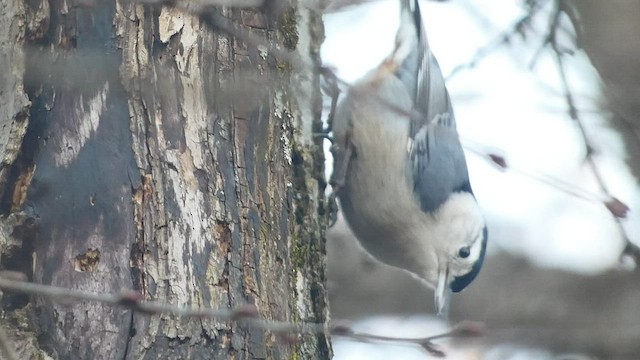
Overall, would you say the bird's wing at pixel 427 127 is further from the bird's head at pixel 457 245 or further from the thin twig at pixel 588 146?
the thin twig at pixel 588 146

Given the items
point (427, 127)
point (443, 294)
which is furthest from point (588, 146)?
point (443, 294)

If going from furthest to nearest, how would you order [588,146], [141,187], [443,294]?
[443,294] < [588,146] < [141,187]

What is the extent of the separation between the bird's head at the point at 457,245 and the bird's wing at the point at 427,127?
6cm

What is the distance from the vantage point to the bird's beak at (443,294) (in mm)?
3488

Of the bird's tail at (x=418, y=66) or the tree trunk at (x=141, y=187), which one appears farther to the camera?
the bird's tail at (x=418, y=66)

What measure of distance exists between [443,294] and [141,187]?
1.84 m

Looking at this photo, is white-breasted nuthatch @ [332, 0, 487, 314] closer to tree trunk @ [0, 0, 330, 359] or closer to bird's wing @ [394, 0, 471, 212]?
bird's wing @ [394, 0, 471, 212]

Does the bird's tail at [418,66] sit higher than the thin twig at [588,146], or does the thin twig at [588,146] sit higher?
the bird's tail at [418,66]

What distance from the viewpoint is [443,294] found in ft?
11.6

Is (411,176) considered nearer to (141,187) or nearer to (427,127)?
(427,127)

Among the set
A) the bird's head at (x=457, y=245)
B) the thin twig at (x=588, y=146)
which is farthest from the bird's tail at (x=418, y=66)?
the thin twig at (x=588, y=146)

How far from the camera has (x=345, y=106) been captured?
328 centimetres

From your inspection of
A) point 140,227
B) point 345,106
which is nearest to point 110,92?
point 140,227

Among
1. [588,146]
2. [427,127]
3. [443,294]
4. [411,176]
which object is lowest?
[443,294]
